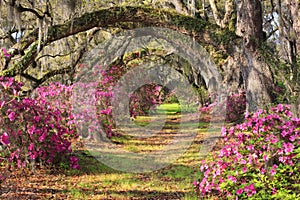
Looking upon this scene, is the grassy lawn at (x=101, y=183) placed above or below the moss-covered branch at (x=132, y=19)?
below

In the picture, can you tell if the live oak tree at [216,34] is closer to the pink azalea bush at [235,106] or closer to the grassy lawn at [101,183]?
the grassy lawn at [101,183]

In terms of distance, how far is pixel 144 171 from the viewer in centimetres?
744

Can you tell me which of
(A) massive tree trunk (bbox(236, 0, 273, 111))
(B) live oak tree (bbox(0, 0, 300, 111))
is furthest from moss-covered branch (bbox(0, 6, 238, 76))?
(A) massive tree trunk (bbox(236, 0, 273, 111))

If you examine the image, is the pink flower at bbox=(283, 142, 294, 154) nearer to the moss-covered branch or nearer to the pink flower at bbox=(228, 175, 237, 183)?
the pink flower at bbox=(228, 175, 237, 183)

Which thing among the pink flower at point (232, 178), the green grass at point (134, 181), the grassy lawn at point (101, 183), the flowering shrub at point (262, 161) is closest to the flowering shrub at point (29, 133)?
the grassy lawn at point (101, 183)

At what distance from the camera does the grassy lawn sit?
18.7 ft

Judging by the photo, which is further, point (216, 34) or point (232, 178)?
Result: point (216, 34)

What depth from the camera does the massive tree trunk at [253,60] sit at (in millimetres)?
8266

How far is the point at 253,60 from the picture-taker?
836 centimetres

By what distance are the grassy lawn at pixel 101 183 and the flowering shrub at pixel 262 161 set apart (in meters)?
0.73

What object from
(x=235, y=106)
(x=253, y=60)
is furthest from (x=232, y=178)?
(x=235, y=106)

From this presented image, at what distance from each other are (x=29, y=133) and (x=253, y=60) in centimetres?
511

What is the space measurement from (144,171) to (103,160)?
4.17 ft

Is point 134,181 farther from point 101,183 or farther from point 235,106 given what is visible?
point 235,106
